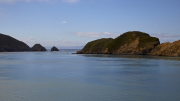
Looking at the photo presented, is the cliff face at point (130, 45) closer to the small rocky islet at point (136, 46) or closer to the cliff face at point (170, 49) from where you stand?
the small rocky islet at point (136, 46)

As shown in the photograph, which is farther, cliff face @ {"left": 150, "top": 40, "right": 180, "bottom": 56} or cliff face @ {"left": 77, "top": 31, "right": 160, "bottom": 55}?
cliff face @ {"left": 77, "top": 31, "right": 160, "bottom": 55}

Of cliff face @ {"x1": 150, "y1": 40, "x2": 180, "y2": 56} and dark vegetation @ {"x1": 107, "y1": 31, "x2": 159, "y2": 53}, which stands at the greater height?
dark vegetation @ {"x1": 107, "y1": 31, "x2": 159, "y2": 53}

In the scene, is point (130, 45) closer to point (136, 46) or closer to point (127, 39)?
point (136, 46)

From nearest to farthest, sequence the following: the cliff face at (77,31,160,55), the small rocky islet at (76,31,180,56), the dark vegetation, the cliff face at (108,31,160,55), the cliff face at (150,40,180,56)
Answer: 1. the cliff face at (150,40,180,56)
2. the small rocky islet at (76,31,180,56)
3. the cliff face at (108,31,160,55)
4. the cliff face at (77,31,160,55)
5. the dark vegetation

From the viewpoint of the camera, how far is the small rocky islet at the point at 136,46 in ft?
223

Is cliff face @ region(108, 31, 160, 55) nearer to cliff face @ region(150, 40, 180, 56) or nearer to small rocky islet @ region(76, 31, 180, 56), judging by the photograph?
small rocky islet @ region(76, 31, 180, 56)

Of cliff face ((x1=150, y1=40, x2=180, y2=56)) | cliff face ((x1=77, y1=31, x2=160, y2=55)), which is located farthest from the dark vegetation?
cliff face ((x1=150, y1=40, x2=180, y2=56))

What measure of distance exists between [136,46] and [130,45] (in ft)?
17.1

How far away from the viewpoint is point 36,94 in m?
11.5

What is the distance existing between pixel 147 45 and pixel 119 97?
82024mm

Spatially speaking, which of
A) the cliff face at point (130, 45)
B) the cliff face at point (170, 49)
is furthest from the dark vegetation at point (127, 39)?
the cliff face at point (170, 49)

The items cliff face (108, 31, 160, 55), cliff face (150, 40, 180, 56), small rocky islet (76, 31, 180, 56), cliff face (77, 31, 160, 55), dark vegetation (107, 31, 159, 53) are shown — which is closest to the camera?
cliff face (150, 40, 180, 56)

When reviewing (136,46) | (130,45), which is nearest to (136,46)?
(136,46)

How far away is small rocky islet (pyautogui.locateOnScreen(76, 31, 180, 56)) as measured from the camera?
6811 centimetres
